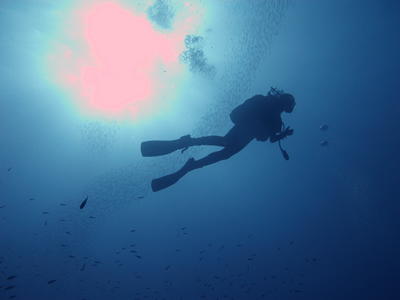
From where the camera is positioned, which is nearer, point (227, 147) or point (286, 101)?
point (227, 147)

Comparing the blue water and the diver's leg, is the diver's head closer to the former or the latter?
the diver's leg

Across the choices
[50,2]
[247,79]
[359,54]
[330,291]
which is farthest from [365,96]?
[50,2]

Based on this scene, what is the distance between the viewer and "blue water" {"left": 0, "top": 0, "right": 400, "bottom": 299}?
56.3 ft

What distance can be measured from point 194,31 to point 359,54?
18831 millimetres

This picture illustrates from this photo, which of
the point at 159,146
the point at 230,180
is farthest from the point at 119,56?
the point at 230,180

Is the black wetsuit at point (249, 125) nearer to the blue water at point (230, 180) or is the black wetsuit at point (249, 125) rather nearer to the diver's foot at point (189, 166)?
the diver's foot at point (189, 166)

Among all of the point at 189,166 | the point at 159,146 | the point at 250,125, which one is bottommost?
the point at 189,166

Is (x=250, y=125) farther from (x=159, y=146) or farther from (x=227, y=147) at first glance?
(x=159, y=146)

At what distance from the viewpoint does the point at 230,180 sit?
126 ft

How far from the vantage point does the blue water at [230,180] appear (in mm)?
17172

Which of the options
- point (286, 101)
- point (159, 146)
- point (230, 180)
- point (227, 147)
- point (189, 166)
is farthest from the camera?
point (230, 180)

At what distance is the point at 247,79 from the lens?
18.1 metres

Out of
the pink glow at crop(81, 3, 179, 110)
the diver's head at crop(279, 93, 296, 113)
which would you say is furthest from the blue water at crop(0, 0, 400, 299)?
the diver's head at crop(279, 93, 296, 113)

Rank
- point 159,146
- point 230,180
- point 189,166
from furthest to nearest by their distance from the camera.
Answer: point 230,180 < point 189,166 < point 159,146
